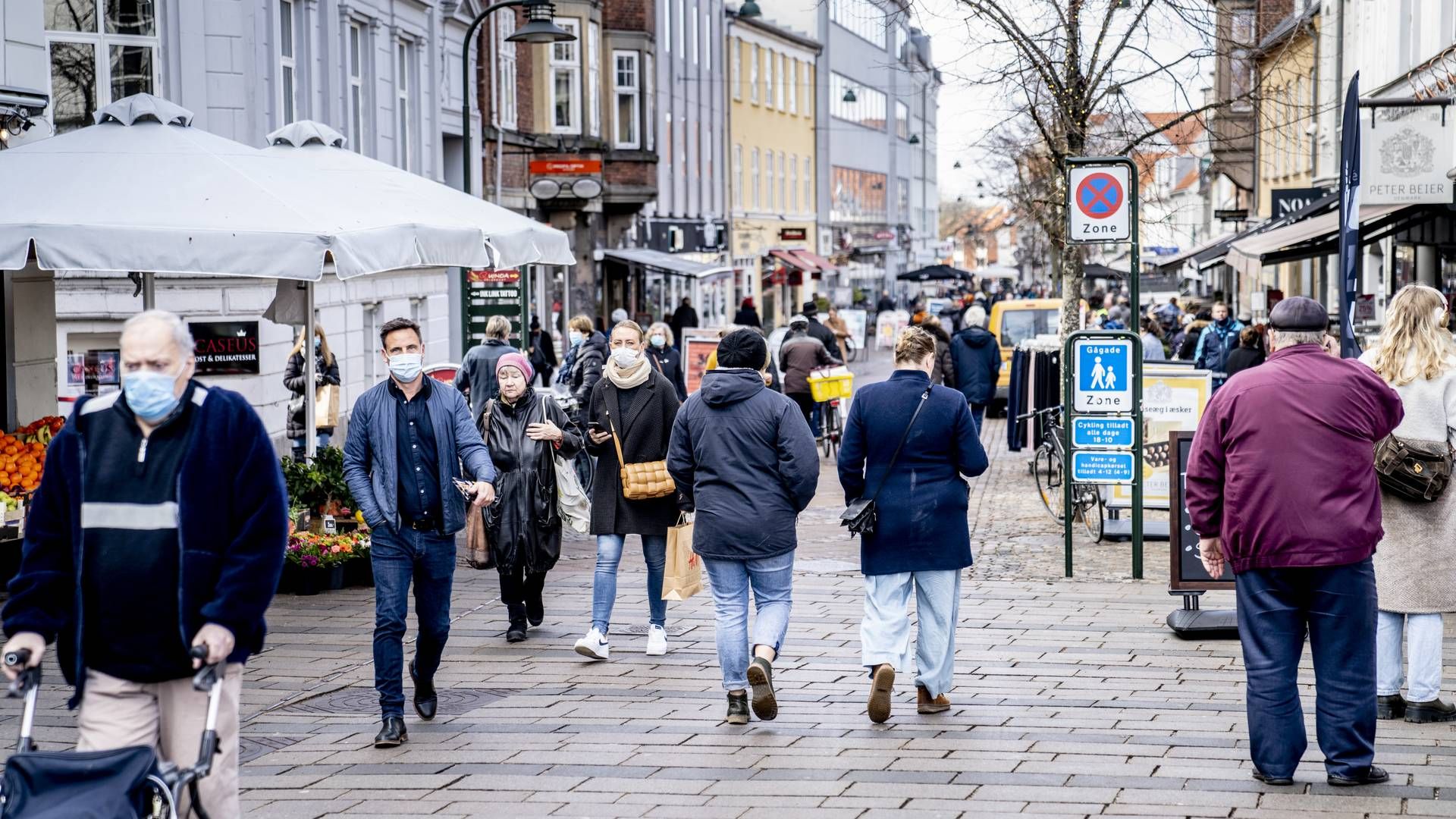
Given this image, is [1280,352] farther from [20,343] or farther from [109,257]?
[20,343]

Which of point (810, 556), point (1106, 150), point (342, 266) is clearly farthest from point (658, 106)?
point (342, 266)

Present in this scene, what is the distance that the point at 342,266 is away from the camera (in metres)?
9.76

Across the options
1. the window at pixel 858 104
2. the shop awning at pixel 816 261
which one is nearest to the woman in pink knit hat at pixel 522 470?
the shop awning at pixel 816 261

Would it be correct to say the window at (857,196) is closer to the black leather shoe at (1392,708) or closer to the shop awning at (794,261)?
the shop awning at (794,261)

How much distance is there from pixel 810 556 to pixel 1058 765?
6.87 meters

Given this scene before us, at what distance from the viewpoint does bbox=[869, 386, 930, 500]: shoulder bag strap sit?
7.73 meters

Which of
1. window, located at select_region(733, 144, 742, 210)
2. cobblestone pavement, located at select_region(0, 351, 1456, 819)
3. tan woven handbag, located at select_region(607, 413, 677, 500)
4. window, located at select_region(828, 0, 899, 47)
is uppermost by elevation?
window, located at select_region(828, 0, 899, 47)

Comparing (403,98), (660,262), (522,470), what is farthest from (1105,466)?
(660,262)

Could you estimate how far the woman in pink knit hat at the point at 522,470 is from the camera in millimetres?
9750

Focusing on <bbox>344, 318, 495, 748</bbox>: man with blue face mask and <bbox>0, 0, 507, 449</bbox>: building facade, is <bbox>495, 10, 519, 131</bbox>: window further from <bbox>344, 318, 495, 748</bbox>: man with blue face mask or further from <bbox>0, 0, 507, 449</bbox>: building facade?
<bbox>344, 318, 495, 748</bbox>: man with blue face mask

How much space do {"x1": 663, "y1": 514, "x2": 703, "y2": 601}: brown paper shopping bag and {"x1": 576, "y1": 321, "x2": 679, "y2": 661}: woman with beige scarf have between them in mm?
68

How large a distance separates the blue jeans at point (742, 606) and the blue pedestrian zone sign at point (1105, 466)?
431cm

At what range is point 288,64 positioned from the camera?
2252cm

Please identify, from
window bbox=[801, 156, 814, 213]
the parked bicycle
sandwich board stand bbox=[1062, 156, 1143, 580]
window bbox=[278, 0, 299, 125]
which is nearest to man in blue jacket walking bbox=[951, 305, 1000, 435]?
the parked bicycle
